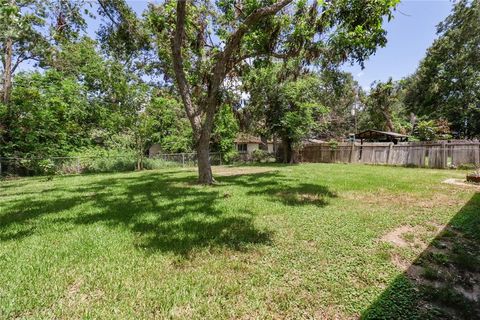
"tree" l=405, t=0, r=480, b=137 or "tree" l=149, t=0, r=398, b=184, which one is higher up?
"tree" l=405, t=0, r=480, b=137

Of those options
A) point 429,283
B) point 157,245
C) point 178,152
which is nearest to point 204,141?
point 157,245

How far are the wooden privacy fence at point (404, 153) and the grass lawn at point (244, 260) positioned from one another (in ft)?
28.5

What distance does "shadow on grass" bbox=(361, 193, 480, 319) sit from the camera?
7.44 ft

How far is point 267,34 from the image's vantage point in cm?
818

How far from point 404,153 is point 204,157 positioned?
1230 centimetres

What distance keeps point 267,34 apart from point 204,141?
3977 millimetres

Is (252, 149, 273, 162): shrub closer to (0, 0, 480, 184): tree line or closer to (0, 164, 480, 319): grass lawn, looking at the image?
(0, 0, 480, 184): tree line

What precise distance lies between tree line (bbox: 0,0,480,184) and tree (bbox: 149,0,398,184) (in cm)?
4

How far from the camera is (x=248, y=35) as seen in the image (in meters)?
8.41

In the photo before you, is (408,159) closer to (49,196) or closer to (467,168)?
(467,168)

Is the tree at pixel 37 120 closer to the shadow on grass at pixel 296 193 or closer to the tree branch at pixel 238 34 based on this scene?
the tree branch at pixel 238 34

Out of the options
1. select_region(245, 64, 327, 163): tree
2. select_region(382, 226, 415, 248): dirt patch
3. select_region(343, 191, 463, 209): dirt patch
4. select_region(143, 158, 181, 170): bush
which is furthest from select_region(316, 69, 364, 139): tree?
select_region(382, 226, 415, 248): dirt patch

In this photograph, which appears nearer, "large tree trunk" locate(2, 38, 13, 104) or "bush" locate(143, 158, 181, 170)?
"large tree trunk" locate(2, 38, 13, 104)

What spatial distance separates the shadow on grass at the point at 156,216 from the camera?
12.5 ft
